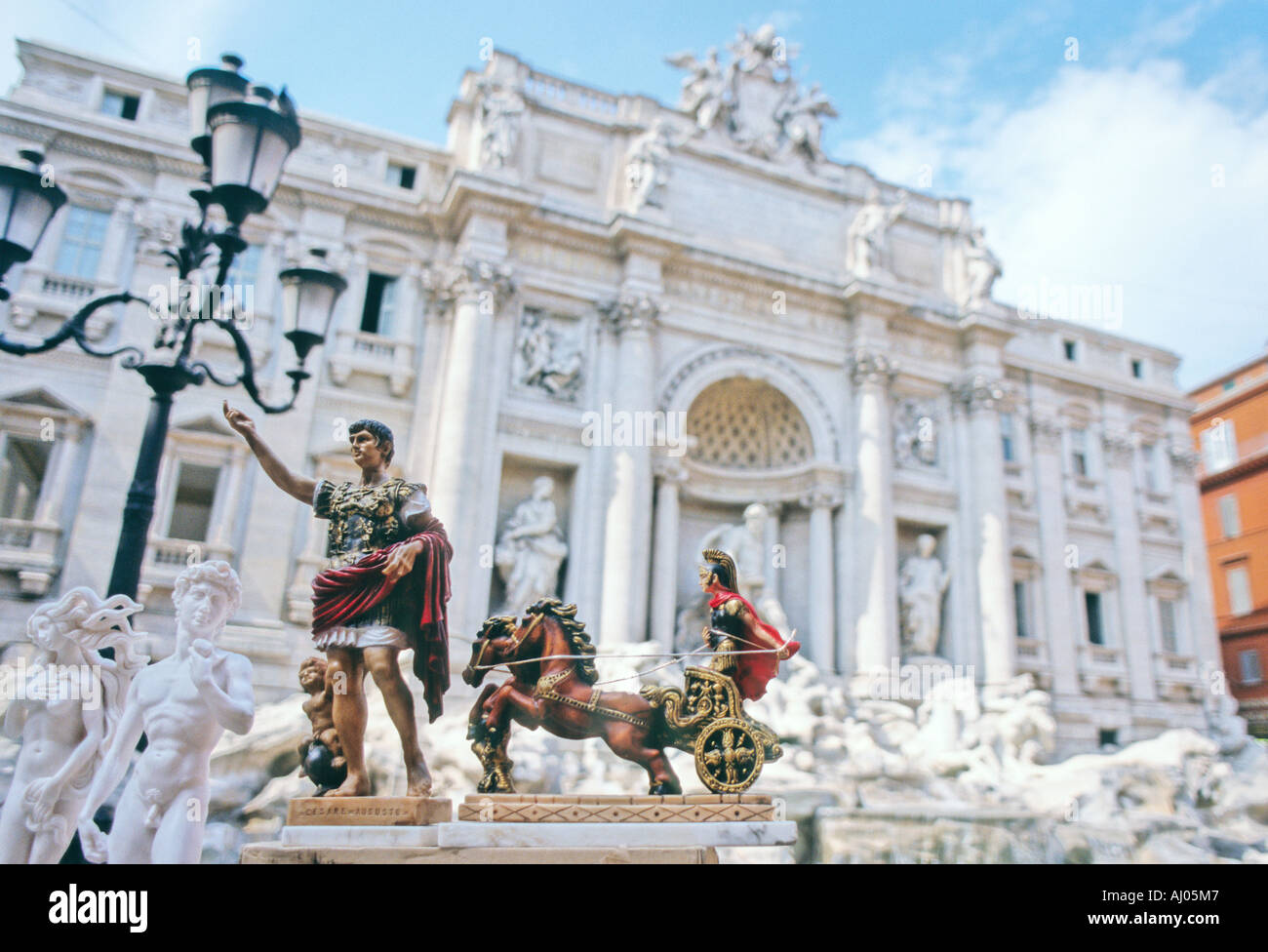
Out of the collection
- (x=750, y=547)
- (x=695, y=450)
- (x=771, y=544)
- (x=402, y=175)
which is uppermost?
(x=402, y=175)

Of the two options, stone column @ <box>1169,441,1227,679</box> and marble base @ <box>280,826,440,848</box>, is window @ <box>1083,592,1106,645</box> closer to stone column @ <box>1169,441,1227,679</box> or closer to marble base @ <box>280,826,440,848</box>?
stone column @ <box>1169,441,1227,679</box>

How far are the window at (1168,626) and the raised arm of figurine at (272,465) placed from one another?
22553 mm

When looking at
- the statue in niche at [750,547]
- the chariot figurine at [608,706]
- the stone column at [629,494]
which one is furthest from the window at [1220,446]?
the chariot figurine at [608,706]

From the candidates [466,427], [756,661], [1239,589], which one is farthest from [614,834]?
[1239,589]

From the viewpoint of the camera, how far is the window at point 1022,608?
21.0 m

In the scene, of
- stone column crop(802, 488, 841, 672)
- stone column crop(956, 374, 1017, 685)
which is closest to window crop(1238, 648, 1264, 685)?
stone column crop(956, 374, 1017, 685)

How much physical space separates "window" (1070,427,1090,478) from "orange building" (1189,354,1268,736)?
21.2ft

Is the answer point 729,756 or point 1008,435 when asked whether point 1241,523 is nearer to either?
point 1008,435

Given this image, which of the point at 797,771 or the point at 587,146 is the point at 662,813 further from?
the point at 587,146

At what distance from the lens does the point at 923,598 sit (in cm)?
1941

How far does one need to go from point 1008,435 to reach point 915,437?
310cm

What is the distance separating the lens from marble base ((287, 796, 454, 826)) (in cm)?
465

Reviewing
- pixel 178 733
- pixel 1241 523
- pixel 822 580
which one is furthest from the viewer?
pixel 1241 523
